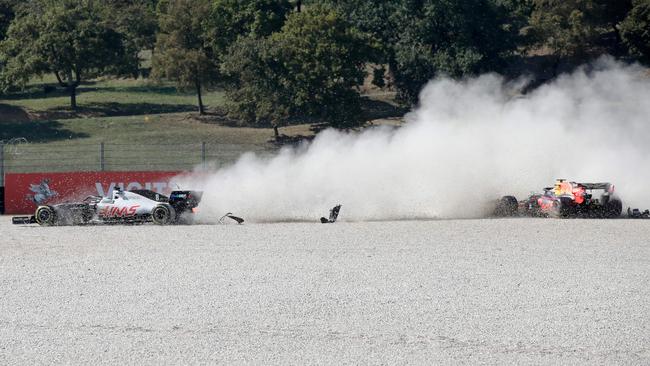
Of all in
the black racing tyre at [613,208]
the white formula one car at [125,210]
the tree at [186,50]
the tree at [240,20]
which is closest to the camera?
the white formula one car at [125,210]

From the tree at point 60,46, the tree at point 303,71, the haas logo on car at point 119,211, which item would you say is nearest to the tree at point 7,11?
the tree at point 60,46

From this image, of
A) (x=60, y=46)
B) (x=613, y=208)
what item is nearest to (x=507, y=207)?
(x=613, y=208)

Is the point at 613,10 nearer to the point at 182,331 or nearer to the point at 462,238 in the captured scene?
the point at 462,238

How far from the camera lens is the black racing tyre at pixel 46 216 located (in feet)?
88.6

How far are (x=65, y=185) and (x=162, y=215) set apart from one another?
7.60 metres

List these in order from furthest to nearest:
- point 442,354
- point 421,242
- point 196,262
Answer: point 421,242 < point 196,262 < point 442,354

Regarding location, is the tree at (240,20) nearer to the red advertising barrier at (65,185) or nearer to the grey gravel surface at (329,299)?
the red advertising barrier at (65,185)

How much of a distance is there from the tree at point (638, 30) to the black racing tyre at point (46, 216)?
1505 inches

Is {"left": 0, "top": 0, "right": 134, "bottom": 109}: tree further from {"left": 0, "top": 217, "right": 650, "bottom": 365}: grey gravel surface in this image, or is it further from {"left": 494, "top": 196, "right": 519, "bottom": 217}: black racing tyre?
{"left": 0, "top": 217, "right": 650, "bottom": 365}: grey gravel surface

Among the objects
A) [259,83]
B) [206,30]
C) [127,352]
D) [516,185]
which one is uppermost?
[206,30]

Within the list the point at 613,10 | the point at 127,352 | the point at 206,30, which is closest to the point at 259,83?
the point at 206,30

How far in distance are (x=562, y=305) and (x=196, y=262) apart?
775 cm

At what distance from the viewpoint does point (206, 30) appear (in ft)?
220

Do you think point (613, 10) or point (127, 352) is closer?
point (127, 352)
